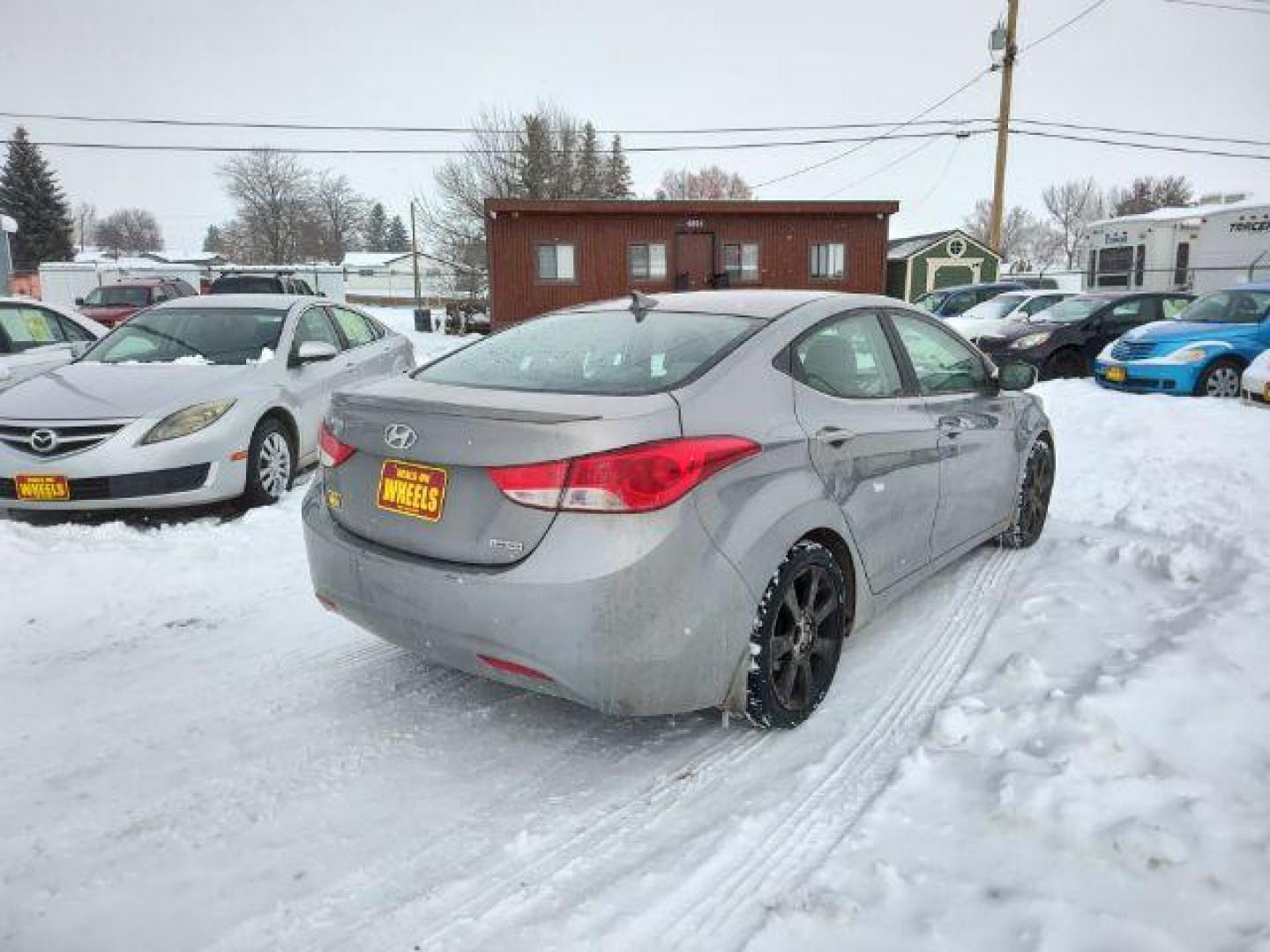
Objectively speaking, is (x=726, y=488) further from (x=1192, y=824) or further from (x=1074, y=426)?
(x=1074, y=426)

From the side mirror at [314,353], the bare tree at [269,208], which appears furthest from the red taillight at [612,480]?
the bare tree at [269,208]

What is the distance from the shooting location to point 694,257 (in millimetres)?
26844

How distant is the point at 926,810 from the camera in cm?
258

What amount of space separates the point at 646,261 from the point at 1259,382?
1942 cm

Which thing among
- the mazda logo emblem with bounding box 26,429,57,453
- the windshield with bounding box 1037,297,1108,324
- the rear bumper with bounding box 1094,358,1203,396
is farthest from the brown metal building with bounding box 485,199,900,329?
the mazda logo emblem with bounding box 26,429,57,453

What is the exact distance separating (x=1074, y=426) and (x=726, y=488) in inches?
277

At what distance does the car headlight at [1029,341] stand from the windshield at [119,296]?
19.0 meters

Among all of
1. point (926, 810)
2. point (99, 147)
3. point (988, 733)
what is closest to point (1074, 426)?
point (988, 733)

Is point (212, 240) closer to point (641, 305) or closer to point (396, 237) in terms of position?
point (396, 237)

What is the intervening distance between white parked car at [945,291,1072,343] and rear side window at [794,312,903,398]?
1186 cm

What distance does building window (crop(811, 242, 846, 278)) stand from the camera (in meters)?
27.6

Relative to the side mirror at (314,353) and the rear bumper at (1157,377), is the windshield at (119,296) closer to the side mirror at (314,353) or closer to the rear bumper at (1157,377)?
the side mirror at (314,353)

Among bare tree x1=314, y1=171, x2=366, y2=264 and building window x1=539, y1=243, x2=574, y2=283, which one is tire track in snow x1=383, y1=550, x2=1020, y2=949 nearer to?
building window x1=539, y1=243, x2=574, y2=283

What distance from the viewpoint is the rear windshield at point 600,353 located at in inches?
117
